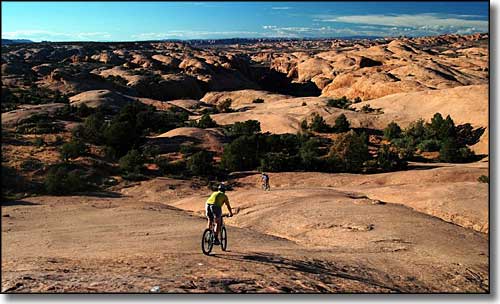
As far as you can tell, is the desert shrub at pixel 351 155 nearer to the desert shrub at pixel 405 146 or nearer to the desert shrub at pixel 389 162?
the desert shrub at pixel 389 162

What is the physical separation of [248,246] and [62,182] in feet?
40.6

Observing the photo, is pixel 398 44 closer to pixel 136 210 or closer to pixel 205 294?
pixel 136 210

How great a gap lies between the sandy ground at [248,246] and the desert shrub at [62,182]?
115cm

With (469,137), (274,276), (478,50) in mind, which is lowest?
(469,137)

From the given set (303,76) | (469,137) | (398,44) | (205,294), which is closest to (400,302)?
(205,294)

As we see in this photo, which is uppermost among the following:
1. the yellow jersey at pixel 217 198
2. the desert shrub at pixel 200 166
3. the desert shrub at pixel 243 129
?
the yellow jersey at pixel 217 198

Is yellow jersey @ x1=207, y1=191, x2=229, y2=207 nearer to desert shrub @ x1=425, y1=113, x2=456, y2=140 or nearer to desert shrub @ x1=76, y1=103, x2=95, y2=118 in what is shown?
desert shrub @ x1=425, y1=113, x2=456, y2=140

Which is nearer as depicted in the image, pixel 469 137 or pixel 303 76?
pixel 469 137

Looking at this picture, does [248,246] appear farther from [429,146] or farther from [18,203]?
[429,146]

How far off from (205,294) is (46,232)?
907 centimetres

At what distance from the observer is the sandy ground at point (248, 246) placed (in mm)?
7977

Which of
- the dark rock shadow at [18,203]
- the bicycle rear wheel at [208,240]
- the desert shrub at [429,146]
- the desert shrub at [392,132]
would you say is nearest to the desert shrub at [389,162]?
the desert shrub at [429,146]

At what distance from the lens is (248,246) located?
11.9 m

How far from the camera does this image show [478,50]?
77688 mm
